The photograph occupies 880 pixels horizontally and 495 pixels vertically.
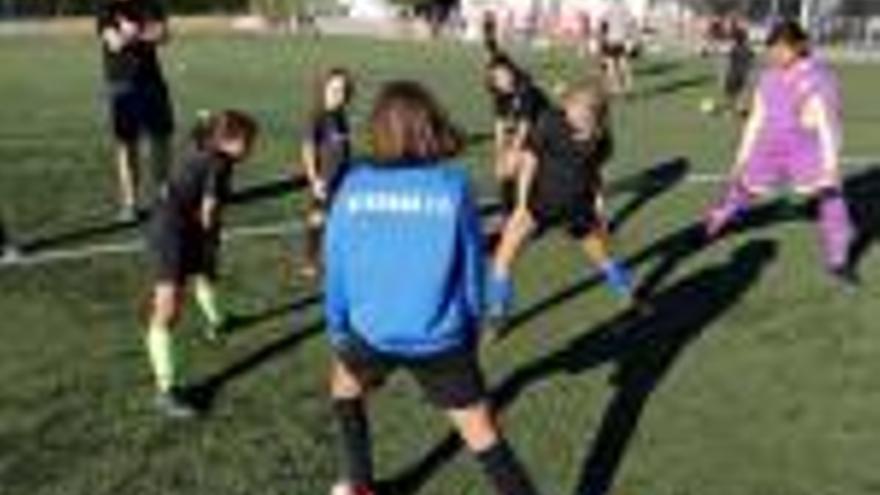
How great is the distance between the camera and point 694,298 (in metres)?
15.0

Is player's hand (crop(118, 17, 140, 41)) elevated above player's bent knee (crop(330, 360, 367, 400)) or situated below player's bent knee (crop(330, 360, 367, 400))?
above

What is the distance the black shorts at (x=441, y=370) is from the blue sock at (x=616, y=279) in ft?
19.2

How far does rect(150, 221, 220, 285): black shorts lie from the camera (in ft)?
37.4

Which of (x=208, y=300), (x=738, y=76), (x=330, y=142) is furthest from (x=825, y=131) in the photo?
(x=738, y=76)

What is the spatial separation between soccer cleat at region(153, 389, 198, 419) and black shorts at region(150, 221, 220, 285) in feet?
2.10

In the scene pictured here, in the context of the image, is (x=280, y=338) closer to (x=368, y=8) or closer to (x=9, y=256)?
(x=9, y=256)

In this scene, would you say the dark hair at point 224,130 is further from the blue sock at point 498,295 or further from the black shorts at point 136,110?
the black shorts at point 136,110

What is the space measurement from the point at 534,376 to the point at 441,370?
3.88 meters

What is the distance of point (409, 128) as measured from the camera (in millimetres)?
8141

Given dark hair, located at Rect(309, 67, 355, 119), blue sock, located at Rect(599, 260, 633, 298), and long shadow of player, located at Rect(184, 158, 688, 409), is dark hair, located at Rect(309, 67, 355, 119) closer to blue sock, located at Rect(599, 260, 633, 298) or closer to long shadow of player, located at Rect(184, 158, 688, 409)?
long shadow of player, located at Rect(184, 158, 688, 409)

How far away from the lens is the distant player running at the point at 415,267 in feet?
26.9

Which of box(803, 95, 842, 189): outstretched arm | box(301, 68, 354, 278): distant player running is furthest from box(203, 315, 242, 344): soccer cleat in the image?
box(803, 95, 842, 189): outstretched arm

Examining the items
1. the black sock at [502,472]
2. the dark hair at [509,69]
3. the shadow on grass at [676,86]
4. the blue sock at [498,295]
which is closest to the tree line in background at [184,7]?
the shadow on grass at [676,86]

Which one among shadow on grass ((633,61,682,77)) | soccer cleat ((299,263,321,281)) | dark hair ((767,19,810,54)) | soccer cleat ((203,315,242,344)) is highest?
dark hair ((767,19,810,54))
